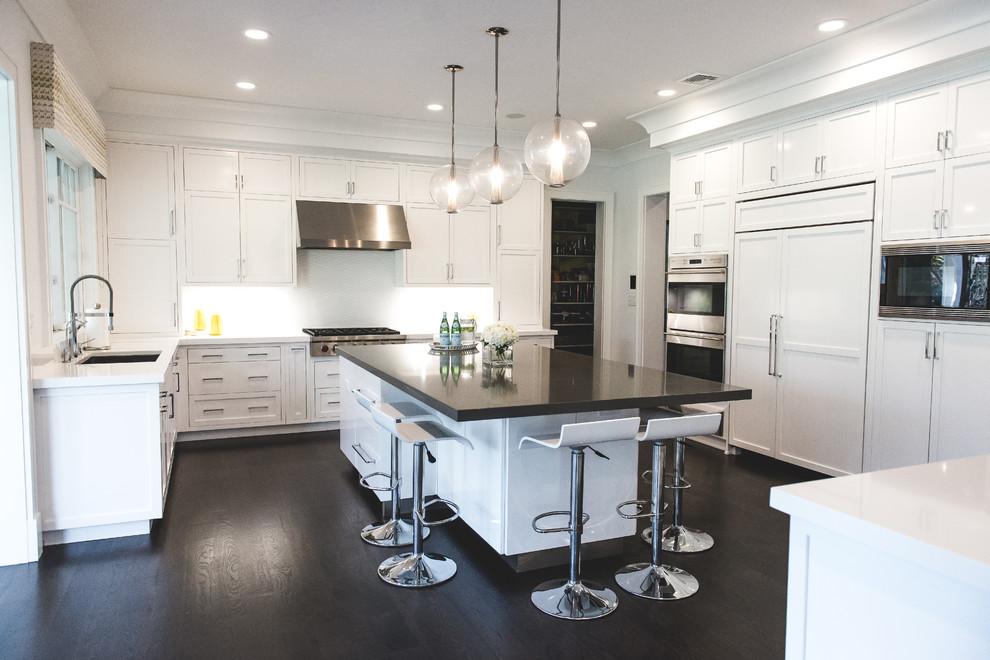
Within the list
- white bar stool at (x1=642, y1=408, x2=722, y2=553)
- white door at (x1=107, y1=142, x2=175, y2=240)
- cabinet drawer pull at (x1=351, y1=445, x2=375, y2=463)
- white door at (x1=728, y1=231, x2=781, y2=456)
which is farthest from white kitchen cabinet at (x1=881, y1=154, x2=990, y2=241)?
white door at (x1=107, y1=142, x2=175, y2=240)

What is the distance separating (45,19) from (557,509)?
347cm

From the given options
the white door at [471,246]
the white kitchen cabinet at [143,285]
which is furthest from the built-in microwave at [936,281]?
the white kitchen cabinet at [143,285]

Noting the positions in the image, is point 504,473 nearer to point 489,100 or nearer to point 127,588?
point 127,588

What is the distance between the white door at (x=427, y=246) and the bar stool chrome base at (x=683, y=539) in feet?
11.6

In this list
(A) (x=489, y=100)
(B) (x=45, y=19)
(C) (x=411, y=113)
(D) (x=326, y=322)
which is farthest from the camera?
(D) (x=326, y=322)

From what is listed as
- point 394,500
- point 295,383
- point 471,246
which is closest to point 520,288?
point 471,246

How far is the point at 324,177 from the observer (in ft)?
19.3

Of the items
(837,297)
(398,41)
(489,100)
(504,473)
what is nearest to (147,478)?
(504,473)

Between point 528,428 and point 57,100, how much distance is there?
291 centimetres

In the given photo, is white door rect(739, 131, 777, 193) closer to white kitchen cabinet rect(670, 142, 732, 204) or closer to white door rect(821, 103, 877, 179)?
white kitchen cabinet rect(670, 142, 732, 204)

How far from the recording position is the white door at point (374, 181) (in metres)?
5.99

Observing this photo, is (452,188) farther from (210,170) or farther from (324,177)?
(210,170)

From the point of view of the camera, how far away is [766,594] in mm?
2777

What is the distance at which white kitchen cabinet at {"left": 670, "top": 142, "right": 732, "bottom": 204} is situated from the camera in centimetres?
506
